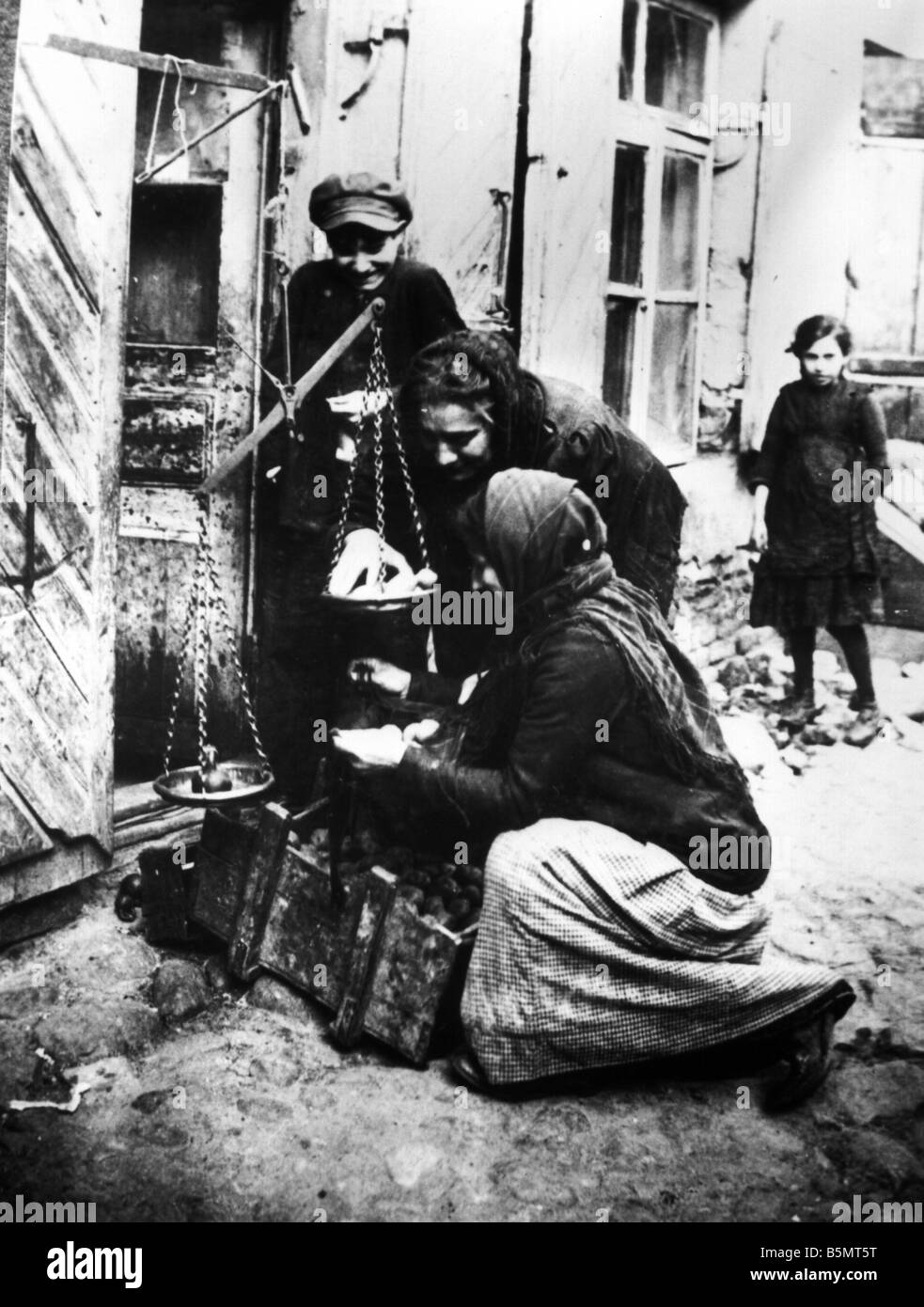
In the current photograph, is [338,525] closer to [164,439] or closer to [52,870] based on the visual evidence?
[164,439]

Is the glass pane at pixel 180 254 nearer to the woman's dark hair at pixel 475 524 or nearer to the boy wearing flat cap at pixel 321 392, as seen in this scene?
the boy wearing flat cap at pixel 321 392

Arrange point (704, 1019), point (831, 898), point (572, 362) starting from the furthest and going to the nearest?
point (572, 362) < point (831, 898) < point (704, 1019)

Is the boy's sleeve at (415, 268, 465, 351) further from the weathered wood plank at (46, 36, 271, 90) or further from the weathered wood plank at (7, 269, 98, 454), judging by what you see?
the weathered wood plank at (7, 269, 98, 454)

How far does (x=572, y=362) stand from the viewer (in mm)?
4020

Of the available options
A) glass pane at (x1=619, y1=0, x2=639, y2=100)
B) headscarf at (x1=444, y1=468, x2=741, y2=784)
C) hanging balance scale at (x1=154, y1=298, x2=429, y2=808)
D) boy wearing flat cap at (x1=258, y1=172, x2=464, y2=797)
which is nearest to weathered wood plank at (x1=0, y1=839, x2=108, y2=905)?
hanging balance scale at (x1=154, y1=298, x2=429, y2=808)

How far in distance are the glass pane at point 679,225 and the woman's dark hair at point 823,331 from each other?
51 centimetres

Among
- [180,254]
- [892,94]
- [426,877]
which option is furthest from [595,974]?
[180,254]

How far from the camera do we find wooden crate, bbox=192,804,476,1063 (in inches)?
121

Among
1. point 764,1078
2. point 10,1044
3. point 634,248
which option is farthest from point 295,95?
point 764,1078

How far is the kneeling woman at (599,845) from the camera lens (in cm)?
296

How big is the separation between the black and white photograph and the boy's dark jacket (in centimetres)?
2

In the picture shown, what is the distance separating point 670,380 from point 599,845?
5.80 ft
